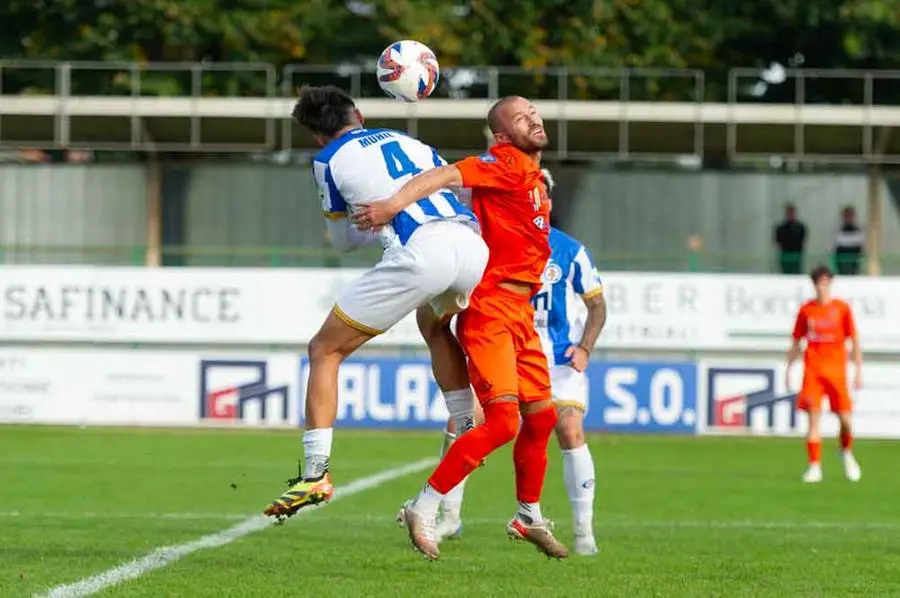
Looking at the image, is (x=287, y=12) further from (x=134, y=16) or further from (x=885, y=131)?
(x=885, y=131)

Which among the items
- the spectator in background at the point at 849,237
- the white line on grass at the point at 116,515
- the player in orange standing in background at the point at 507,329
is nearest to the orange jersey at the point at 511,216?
the player in orange standing in background at the point at 507,329

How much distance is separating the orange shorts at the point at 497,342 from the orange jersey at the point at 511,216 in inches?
4.0

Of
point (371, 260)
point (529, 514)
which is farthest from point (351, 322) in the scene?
point (371, 260)

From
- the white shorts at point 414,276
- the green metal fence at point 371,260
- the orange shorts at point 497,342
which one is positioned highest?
the green metal fence at point 371,260

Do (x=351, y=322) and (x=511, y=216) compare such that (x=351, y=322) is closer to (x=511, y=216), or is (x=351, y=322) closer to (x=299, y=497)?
(x=299, y=497)

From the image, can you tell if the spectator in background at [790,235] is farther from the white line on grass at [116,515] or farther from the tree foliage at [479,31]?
the white line on grass at [116,515]

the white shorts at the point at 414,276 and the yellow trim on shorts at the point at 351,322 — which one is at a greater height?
the white shorts at the point at 414,276

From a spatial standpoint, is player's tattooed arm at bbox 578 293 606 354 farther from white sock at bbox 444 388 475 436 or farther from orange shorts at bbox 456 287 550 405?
orange shorts at bbox 456 287 550 405

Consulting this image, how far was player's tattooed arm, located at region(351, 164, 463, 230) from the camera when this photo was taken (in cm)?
825

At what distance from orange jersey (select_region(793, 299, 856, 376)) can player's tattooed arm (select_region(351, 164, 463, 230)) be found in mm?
10636

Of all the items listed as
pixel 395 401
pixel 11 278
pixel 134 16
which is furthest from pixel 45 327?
pixel 134 16

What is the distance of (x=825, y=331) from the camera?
1855 cm

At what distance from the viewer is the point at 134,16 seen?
36281 mm

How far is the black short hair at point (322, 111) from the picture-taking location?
8773 millimetres
